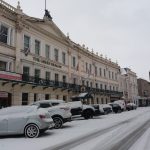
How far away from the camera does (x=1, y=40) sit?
1086 inches

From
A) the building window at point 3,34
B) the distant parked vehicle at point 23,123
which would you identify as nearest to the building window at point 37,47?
the building window at point 3,34

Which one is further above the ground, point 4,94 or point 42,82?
point 42,82

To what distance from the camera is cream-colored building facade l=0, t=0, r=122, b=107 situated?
27.6 meters

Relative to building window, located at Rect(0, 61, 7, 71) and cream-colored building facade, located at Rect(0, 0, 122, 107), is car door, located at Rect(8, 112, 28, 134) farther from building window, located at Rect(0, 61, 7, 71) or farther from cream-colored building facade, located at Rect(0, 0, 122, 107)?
building window, located at Rect(0, 61, 7, 71)

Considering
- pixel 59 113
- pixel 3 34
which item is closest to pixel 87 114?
pixel 59 113

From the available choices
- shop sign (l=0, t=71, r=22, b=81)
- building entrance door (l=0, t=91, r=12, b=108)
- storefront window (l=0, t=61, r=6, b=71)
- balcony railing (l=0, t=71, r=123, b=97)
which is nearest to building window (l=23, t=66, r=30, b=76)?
balcony railing (l=0, t=71, r=123, b=97)

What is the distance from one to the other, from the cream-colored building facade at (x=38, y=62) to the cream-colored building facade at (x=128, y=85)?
24.2 metres

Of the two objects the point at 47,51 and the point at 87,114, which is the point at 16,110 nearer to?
the point at 87,114

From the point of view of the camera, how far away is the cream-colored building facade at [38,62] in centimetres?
2761

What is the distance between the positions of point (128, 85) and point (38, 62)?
50163mm

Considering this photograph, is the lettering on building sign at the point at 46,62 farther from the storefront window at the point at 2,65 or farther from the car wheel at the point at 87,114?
the car wheel at the point at 87,114

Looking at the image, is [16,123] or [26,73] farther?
[26,73]

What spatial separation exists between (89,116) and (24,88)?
8.23m

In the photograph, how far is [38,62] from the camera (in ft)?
109
